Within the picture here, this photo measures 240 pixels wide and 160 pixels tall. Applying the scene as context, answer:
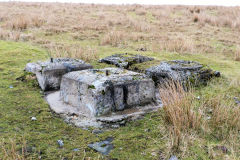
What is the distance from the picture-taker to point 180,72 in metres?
4.75

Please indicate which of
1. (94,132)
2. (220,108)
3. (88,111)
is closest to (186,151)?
(220,108)

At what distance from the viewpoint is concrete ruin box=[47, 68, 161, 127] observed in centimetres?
358

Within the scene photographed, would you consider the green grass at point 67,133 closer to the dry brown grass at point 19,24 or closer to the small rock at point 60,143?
the small rock at point 60,143

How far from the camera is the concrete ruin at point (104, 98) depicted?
11.7 feet

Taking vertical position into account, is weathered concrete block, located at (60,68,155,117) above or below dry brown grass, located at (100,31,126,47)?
above

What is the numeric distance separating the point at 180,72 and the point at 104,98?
5.75ft

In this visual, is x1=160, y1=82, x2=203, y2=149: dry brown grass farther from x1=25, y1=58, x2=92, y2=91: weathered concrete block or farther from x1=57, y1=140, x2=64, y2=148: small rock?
x1=25, y1=58, x2=92, y2=91: weathered concrete block

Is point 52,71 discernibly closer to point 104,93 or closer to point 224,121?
point 104,93

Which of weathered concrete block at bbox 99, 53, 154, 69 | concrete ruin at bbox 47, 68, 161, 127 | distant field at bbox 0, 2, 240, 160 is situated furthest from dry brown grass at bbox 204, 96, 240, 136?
weathered concrete block at bbox 99, 53, 154, 69

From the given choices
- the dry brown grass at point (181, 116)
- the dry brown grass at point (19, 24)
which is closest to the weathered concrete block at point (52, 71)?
the dry brown grass at point (181, 116)

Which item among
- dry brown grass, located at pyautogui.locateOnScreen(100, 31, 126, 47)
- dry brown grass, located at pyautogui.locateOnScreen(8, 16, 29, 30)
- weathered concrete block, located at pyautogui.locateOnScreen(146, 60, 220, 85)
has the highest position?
dry brown grass, located at pyautogui.locateOnScreen(8, 16, 29, 30)

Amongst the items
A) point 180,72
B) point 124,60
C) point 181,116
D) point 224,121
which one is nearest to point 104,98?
point 181,116

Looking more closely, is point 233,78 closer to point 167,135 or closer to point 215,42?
point 167,135

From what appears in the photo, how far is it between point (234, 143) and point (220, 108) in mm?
609
